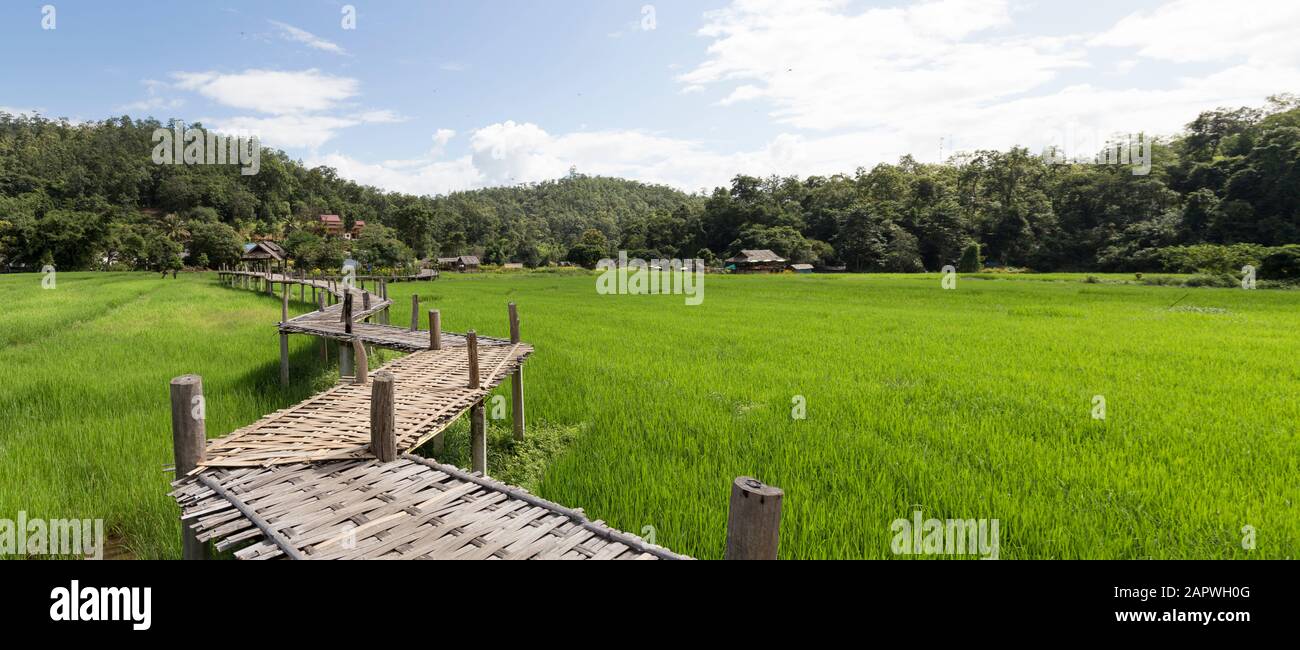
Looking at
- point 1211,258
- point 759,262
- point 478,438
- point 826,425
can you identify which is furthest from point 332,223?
point 1211,258

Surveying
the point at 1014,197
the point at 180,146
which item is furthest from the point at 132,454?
the point at 180,146

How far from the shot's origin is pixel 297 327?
1051cm

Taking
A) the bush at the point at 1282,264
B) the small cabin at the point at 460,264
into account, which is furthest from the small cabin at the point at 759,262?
the bush at the point at 1282,264

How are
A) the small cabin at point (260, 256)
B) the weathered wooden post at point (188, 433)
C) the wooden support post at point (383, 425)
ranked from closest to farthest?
the weathered wooden post at point (188, 433), the wooden support post at point (383, 425), the small cabin at point (260, 256)

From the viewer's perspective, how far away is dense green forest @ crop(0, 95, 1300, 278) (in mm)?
38875

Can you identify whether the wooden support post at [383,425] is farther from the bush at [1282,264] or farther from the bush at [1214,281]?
the bush at [1282,264]

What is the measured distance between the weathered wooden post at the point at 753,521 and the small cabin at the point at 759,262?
5605 centimetres

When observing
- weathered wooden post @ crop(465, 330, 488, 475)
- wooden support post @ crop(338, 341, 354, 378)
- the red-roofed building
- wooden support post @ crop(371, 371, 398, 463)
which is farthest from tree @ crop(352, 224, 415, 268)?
wooden support post @ crop(371, 371, 398, 463)

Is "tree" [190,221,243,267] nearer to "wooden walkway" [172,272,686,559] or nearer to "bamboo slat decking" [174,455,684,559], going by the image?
"wooden walkway" [172,272,686,559]

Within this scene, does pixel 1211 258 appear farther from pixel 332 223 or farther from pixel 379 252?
pixel 332 223

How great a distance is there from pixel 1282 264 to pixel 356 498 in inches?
1583

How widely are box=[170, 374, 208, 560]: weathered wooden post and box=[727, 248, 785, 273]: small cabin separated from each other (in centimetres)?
5542

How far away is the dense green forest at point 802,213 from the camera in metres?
38.9
